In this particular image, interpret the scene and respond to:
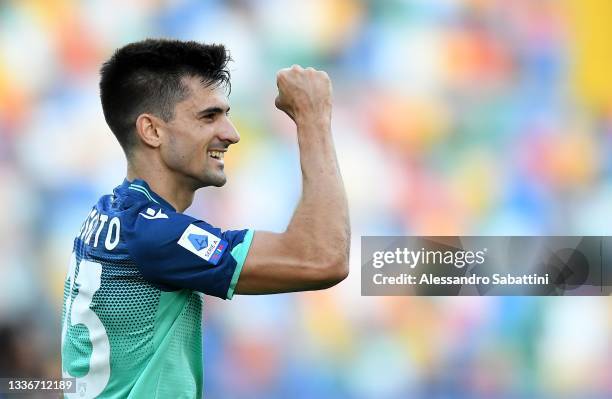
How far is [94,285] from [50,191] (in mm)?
2193

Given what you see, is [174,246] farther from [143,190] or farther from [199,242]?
[143,190]

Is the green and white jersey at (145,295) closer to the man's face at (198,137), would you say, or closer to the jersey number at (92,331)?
the jersey number at (92,331)

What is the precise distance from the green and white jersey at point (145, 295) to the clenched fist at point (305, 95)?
0.88 feet

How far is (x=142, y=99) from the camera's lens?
214 centimetres

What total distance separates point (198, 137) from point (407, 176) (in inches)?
77.9

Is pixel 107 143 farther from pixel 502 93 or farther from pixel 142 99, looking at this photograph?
pixel 142 99

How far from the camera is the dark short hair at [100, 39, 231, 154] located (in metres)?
2.13

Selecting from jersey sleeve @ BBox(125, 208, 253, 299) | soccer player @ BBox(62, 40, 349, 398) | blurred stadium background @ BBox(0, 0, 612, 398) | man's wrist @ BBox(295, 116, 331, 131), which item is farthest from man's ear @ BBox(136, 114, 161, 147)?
blurred stadium background @ BBox(0, 0, 612, 398)

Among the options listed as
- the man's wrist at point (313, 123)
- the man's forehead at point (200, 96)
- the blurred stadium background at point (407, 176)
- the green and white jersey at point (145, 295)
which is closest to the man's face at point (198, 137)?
the man's forehead at point (200, 96)

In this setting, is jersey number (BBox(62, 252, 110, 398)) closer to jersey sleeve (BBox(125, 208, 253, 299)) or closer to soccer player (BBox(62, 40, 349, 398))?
soccer player (BBox(62, 40, 349, 398))

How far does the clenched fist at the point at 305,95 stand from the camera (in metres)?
1.96

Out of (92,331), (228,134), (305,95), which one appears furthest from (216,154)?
(92,331)

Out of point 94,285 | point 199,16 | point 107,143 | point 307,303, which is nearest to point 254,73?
point 199,16

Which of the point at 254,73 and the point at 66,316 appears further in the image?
the point at 254,73
